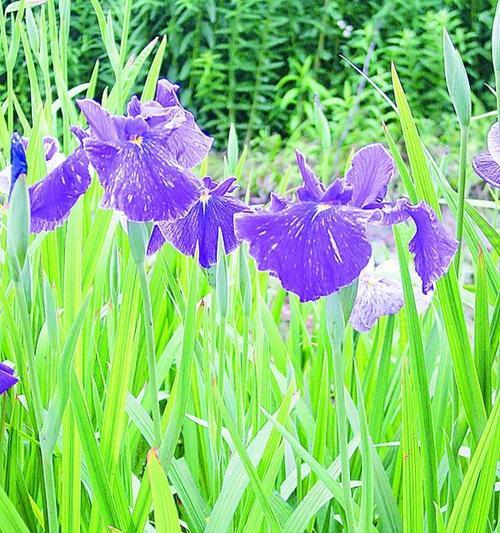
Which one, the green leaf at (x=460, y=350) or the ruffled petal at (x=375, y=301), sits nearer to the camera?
the green leaf at (x=460, y=350)

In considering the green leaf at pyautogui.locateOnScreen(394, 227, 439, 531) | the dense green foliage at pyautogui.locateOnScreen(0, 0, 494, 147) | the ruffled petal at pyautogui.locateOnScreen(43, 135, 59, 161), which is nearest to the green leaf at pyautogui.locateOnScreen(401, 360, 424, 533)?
the green leaf at pyautogui.locateOnScreen(394, 227, 439, 531)

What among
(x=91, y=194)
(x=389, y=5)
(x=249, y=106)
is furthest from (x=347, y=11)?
(x=91, y=194)

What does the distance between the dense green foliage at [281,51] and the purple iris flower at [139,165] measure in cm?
256

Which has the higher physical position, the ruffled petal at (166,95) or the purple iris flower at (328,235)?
the ruffled petal at (166,95)

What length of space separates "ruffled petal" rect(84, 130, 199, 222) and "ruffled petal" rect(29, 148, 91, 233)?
2 centimetres

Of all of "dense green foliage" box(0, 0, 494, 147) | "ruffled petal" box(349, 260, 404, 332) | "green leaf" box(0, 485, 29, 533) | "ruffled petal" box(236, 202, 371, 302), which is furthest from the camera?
"dense green foliage" box(0, 0, 494, 147)

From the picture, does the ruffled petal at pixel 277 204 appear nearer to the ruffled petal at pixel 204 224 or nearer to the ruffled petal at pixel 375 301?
the ruffled petal at pixel 204 224

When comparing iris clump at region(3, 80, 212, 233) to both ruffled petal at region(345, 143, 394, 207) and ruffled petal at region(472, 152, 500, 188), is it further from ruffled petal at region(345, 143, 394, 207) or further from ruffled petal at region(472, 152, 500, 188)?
ruffled petal at region(472, 152, 500, 188)

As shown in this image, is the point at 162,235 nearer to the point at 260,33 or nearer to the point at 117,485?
the point at 117,485

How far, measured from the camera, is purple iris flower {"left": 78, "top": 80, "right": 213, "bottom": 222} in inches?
19.9

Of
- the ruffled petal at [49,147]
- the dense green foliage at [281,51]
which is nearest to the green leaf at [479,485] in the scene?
the ruffled petal at [49,147]

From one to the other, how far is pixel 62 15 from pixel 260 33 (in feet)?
7.97

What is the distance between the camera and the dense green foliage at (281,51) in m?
3.18

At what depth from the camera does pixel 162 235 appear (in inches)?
24.7
